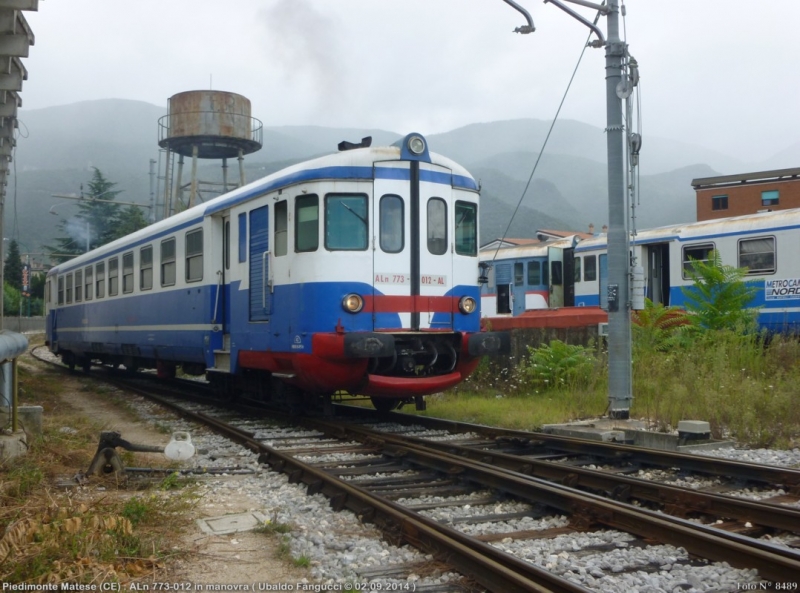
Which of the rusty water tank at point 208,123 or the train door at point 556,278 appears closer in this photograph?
the train door at point 556,278

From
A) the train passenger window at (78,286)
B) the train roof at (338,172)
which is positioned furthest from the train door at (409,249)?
the train passenger window at (78,286)

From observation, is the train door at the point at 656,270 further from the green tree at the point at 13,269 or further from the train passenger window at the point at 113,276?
the green tree at the point at 13,269

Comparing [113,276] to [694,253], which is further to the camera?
[694,253]

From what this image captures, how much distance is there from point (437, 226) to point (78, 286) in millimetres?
14155

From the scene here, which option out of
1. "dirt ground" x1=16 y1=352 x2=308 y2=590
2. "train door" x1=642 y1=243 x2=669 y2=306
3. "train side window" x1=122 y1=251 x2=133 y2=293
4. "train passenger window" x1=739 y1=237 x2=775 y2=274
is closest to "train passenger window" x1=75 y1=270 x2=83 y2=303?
"train side window" x1=122 y1=251 x2=133 y2=293

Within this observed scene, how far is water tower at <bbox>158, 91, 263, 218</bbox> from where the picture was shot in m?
29.8

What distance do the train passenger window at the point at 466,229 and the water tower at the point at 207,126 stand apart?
20.3m

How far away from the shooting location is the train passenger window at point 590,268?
862 inches

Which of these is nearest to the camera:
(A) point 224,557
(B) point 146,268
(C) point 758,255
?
(A) point 224,557

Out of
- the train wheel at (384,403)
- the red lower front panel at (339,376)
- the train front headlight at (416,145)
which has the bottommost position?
the train wheel at (384,403)

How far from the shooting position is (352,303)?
9.09 metres

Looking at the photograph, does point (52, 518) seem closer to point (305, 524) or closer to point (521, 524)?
point (305, 524)

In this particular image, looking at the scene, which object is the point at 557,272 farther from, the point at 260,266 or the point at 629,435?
the point at 629,435

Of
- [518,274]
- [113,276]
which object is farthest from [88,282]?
[518,274]
